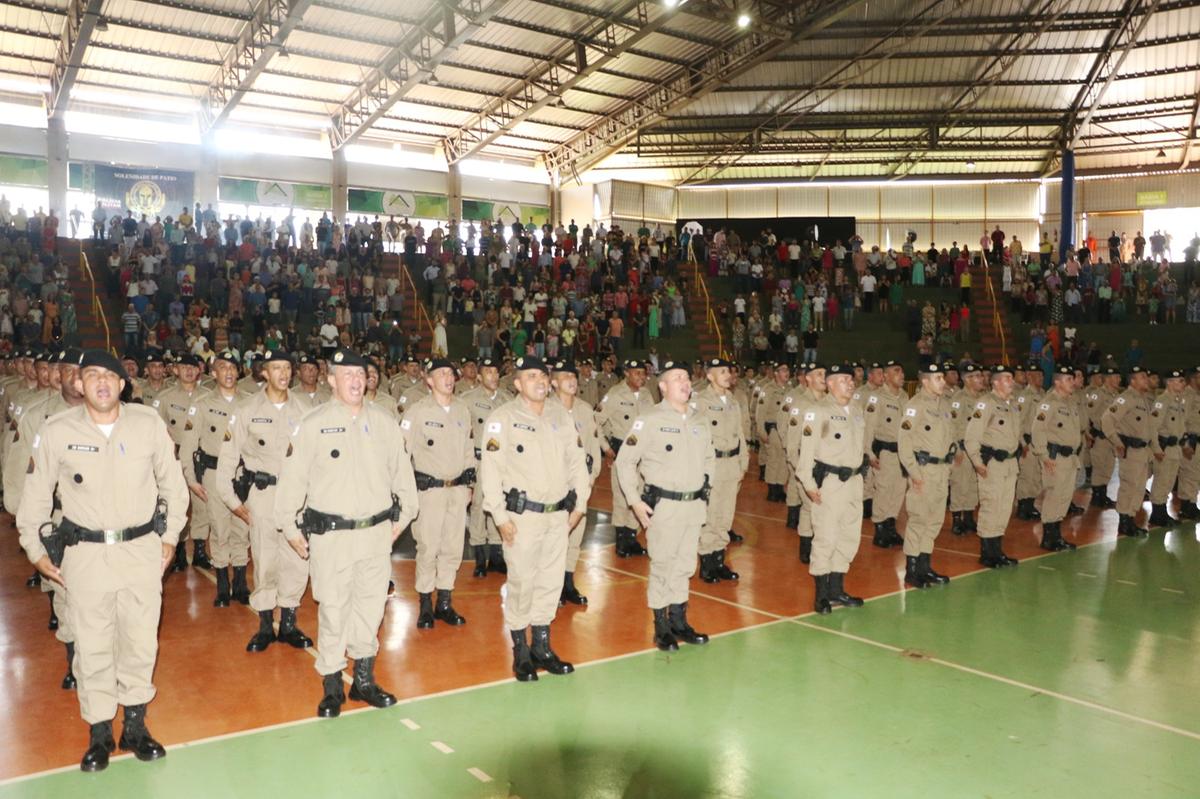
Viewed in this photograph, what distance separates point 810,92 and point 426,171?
14279 millimetres

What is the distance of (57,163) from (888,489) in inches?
1071

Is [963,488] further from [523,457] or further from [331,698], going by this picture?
[331,698]

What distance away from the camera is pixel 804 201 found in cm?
4144

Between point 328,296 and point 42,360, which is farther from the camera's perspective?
point 328,296

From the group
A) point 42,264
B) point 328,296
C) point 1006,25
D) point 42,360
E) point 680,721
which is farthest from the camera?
point 1006,25

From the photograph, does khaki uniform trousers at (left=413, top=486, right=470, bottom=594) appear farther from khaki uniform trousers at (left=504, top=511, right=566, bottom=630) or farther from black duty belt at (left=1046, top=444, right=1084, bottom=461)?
black duty belt at (left=1046, top=444, right=1084, bottom=461)

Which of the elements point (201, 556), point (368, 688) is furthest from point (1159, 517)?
point (201, 556)

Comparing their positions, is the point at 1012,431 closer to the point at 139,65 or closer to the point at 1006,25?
the point at 1006,25

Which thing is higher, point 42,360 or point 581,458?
point 42,360

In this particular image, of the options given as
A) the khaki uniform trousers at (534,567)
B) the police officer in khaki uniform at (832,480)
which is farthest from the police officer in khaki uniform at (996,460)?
the khaki uniform trousers at (534,567)

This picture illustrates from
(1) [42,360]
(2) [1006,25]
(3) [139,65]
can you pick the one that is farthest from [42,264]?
(2) [1006,25]

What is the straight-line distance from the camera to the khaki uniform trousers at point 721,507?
1005cm

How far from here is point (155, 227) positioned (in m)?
23.7

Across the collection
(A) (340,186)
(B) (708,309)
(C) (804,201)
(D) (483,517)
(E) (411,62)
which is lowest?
(D) (483,517)
